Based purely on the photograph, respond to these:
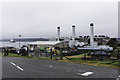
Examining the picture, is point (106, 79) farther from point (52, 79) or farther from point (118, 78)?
point (52, 79)

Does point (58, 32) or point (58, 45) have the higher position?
point (58, 32)

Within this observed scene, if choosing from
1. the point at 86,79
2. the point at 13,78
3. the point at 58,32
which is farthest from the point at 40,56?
the point at 58,32

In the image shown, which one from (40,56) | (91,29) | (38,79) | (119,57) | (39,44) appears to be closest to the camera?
(38,79)

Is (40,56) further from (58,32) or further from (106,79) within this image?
(58,32)

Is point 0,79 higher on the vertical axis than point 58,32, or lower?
lower

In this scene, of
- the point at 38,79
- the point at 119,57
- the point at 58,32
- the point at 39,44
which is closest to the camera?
the point at 38,79

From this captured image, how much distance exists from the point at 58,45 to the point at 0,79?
941 inches

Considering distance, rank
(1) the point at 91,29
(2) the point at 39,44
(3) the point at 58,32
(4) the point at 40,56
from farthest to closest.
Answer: (3) the point at 58,32, (1) the point at 91,29, (2) the point at 39,44, (4) the point at 40,56

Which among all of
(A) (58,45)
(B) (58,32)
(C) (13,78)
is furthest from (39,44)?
(C) (13,78)

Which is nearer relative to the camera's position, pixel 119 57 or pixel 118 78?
pixel 118 78

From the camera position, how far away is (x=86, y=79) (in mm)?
6895

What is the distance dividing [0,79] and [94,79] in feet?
18.1

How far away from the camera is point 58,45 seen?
30.6 meters

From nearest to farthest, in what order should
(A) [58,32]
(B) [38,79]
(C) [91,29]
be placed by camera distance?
(B) [38,79] → (C) [91,29] → (A) [58,32]
